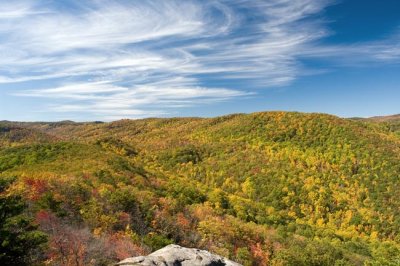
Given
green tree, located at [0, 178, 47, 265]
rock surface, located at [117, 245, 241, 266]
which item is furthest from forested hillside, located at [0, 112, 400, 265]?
rock surface, located at [117, 245, 241, 266]

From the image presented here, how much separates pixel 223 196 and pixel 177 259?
59.2 m

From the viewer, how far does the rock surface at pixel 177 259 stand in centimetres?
1211

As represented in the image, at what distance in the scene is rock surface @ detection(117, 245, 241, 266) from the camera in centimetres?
1211

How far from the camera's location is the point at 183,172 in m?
137

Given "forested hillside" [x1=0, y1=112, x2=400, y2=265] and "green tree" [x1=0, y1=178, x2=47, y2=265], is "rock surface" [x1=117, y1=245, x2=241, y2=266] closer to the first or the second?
"green tree" [x1=0, y1=178, x2=47, y2=265]

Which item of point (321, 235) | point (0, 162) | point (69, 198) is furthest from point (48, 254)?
point (321, 235)

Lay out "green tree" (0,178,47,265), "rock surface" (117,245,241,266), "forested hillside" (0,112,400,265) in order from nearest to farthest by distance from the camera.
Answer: "rock surface" (117,245,241,266) < "green tree" (0,178,47,265) < "forested hillside" (0,112,400,265)

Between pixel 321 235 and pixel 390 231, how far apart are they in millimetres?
38732

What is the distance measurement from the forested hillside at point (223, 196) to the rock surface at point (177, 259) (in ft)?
13.3

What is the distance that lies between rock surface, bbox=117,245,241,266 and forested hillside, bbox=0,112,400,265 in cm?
407

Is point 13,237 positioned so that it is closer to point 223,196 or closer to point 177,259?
point 177,259

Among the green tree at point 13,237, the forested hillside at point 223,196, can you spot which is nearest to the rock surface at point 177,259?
the green tree at point 13,237

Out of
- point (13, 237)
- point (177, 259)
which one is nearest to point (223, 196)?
point (177, 259)

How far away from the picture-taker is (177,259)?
13.0 metres
